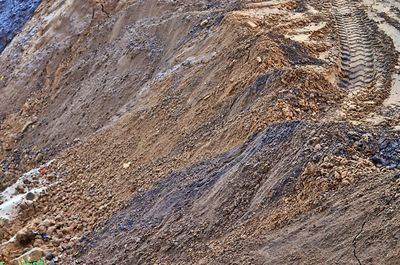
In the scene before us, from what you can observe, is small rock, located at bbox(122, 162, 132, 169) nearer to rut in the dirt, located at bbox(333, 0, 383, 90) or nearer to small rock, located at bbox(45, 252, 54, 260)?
small rock, located at bbox(45, 252, 54, 260)

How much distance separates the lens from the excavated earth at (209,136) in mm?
4527

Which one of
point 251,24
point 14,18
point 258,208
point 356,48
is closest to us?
point 258,208

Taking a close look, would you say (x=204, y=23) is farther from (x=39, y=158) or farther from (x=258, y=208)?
(x=258, y=208)

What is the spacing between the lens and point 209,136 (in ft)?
22.4

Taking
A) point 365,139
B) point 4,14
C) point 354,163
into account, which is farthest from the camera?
point 4,14

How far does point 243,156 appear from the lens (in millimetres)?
5758

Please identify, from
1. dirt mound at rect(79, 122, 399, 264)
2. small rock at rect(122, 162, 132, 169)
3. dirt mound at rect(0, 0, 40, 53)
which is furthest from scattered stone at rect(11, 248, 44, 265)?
dirt mound at rect(0, 0, 40, 53)

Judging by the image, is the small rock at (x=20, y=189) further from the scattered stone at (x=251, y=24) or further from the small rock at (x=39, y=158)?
the scattered stone at (x=251, y=24)

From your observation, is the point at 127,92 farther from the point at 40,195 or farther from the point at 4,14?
the point at 4,14

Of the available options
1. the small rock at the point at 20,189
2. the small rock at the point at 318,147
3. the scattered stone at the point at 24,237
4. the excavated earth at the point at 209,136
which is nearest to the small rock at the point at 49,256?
the excavated earth at the point at 209,136

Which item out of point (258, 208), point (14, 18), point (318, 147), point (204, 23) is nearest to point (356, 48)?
point (204, 23)

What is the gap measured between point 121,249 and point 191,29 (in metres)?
4.99

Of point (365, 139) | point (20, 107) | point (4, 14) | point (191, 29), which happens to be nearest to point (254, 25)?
point (191, 29)

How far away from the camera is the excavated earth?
453 cm
